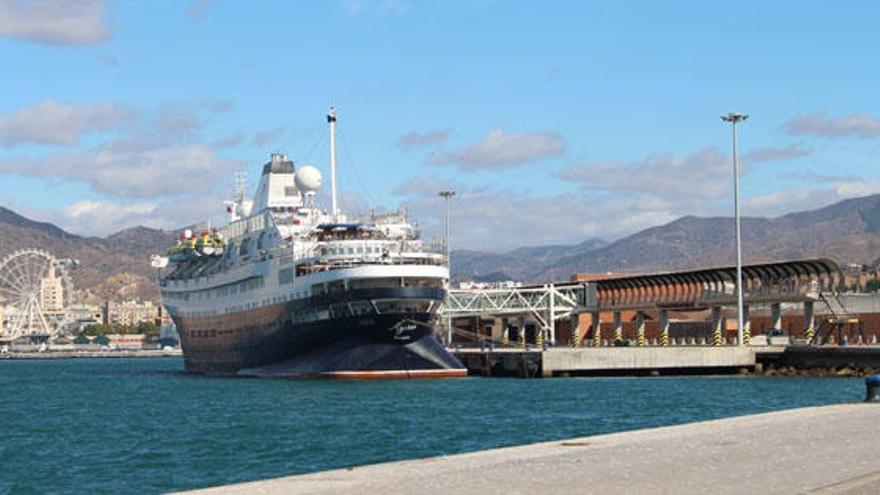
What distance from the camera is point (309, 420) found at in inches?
2064

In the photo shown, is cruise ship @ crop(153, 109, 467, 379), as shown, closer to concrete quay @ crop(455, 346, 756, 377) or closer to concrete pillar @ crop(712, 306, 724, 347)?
concrete quay @ crop(455, 346, 756, 377)

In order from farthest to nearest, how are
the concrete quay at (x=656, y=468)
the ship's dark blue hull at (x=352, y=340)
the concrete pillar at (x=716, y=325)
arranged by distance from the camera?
the concrete pillar at (x=716, y=325) → the ship's dark blue hull at (x=352, y=340) → the concrete quay at (x=656, y=468)

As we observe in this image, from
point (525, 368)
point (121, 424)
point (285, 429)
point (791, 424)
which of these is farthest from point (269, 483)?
point (525, 368)

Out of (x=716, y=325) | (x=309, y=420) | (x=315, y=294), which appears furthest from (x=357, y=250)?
(x=309, y=420)

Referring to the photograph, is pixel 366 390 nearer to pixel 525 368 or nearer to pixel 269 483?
pixel 525 368

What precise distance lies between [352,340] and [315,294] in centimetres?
483

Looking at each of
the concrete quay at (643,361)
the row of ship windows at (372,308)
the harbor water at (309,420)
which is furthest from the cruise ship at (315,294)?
the concrete quay at (643,361)

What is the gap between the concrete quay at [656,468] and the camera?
21.9 metres

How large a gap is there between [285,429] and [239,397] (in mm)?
22590

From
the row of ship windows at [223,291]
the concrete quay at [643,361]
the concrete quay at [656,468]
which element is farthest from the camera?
the row of ship windows at [223,291]

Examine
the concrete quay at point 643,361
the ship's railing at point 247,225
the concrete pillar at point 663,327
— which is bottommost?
the concrete quay at point 643,361

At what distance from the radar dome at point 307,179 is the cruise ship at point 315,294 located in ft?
0.31

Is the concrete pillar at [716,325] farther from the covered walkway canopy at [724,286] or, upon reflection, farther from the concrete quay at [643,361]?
the concrete quay at [643,361]

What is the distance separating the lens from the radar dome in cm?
10519
